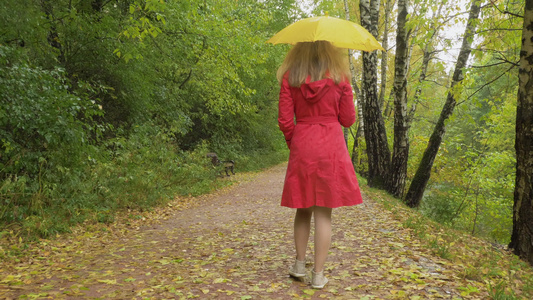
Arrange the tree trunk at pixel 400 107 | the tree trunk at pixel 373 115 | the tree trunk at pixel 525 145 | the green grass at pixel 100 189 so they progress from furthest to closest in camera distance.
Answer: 1. the tree trunk at pixel 373 115
2. the tree trunk at pixel 400 107
3. the green grass at pixel 100 189
4. the tree trunk at pixel 525 145

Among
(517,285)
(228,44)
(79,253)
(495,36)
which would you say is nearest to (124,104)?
(228,44)

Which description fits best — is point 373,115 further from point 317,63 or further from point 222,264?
point 317,63

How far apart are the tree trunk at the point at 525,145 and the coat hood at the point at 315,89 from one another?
3.35 m

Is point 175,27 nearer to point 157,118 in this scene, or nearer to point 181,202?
point 157,118

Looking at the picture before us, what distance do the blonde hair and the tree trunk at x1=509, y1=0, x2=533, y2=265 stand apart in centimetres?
318

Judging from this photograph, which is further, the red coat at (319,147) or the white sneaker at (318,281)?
the white sneaker at (318,281)

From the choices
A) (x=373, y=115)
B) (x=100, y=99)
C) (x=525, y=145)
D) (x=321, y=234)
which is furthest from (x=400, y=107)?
(x=100, y=99)

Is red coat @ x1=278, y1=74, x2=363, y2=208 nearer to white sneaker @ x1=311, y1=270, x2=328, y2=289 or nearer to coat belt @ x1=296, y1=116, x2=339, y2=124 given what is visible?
coat belt @ x1=296, y1=116, x2=339, y2=124

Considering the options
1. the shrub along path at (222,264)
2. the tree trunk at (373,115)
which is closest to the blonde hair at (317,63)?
the shrub along path at (222,264)

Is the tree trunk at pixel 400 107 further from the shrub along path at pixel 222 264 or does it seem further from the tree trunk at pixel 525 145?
the tree trunk at pixel 525 145

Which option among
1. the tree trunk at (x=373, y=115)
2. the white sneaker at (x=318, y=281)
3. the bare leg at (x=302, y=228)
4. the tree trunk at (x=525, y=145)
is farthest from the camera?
the tree trunk at (x=373, y=115)

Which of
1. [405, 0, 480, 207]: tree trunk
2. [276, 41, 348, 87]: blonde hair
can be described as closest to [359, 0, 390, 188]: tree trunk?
[405, 0, 480, 207]: tree trunk

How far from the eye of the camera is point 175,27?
36.9ft

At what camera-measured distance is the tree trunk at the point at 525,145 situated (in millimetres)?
4965
